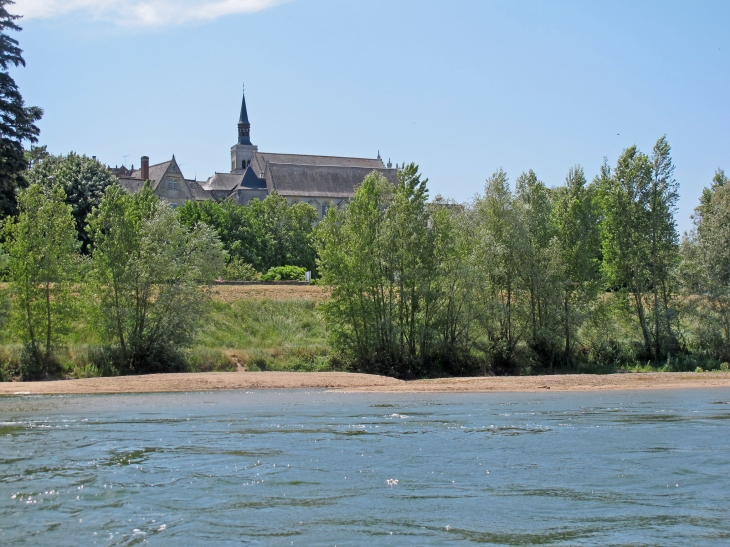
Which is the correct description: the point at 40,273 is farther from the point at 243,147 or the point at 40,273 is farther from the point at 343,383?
the point at 243,147

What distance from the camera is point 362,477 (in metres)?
16.3

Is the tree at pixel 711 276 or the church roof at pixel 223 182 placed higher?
the church roof at pixel 223 182

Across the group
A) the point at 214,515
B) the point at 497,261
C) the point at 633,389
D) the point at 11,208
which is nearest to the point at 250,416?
the point at 214,515

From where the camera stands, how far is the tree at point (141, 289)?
42375mm

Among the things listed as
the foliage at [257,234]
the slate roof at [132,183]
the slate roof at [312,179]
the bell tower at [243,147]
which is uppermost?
the bell tower at [243,147]

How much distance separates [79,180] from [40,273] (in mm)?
33880

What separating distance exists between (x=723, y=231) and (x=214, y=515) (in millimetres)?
45252

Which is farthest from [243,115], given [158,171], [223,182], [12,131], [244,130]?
[12,131]

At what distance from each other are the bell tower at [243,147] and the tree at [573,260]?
433 feet

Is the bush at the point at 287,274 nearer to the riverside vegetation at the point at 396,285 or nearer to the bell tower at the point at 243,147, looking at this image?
the riverside vegetation at the point at 396,285

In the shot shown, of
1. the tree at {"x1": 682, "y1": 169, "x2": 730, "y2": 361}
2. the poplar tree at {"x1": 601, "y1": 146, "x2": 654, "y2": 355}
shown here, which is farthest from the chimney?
the tree at {"x1": 682, "y1": 169, "x2": 730, "y2": 361}

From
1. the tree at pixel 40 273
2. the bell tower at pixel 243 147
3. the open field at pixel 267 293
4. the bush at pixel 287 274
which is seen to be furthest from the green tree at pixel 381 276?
the bell tower at pixel 243 147

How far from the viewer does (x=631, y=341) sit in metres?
52.3

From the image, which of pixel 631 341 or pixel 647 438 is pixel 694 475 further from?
pixel 631 341
